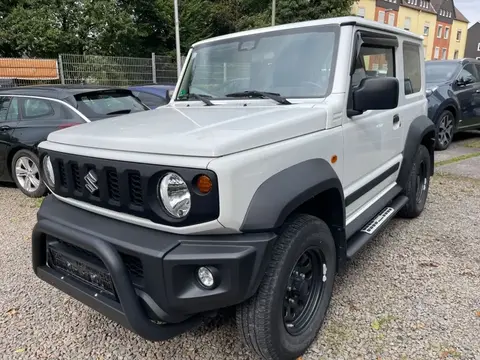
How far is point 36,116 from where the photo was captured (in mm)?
5680

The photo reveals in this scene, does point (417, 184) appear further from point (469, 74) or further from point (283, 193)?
point (469, 74)

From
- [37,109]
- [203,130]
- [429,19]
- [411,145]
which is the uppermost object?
[429,19]

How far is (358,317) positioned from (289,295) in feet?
2.48

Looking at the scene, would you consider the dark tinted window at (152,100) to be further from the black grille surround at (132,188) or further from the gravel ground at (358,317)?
the black grille surround at (132,188)

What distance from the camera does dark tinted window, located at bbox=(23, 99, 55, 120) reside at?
5.58m

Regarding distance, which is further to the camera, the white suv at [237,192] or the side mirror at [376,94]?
the side mirror at [376,94]

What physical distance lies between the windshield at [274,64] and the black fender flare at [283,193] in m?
0.69

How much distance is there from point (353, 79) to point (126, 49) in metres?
24.4

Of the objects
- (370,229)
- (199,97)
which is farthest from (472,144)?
(199,97)

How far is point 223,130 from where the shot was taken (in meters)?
2.00

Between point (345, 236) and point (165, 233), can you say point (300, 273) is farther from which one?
point (165, 233)

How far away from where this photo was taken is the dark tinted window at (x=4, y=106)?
5.98m

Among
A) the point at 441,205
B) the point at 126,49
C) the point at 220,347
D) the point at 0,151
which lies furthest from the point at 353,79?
the point at 126,49

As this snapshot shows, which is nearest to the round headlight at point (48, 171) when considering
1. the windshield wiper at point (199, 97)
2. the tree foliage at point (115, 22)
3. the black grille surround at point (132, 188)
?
the black grille surround at point (132, 188)
